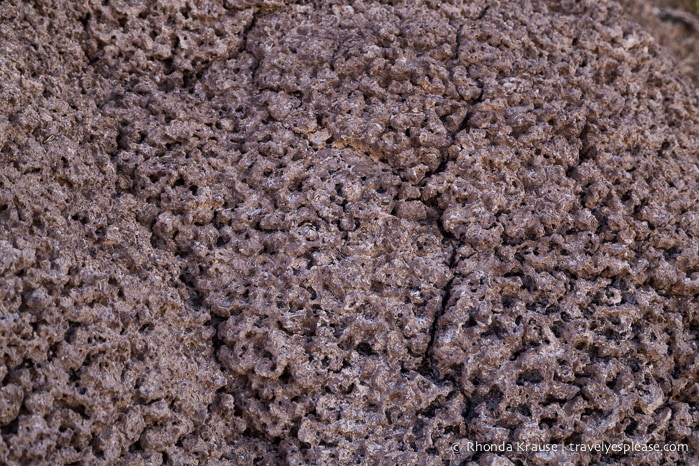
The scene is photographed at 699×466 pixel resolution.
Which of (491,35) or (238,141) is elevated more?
(491,35)

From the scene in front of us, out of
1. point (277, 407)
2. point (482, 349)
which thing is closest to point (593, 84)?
point (482, 349)

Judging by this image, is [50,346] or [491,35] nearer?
[50,346]

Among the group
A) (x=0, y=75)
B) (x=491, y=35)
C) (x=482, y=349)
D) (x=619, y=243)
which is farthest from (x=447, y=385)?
(x=0, y=75)

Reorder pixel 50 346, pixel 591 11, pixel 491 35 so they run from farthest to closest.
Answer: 1. pixel 591 11
2. pixel 491 35
3. pixel 50 346

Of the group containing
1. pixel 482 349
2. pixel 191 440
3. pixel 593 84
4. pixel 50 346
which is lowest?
pixel 191 440

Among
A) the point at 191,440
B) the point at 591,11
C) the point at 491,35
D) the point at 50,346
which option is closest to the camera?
the point at 50,346

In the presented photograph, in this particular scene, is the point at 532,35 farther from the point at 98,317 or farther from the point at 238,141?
the point at 98,317
